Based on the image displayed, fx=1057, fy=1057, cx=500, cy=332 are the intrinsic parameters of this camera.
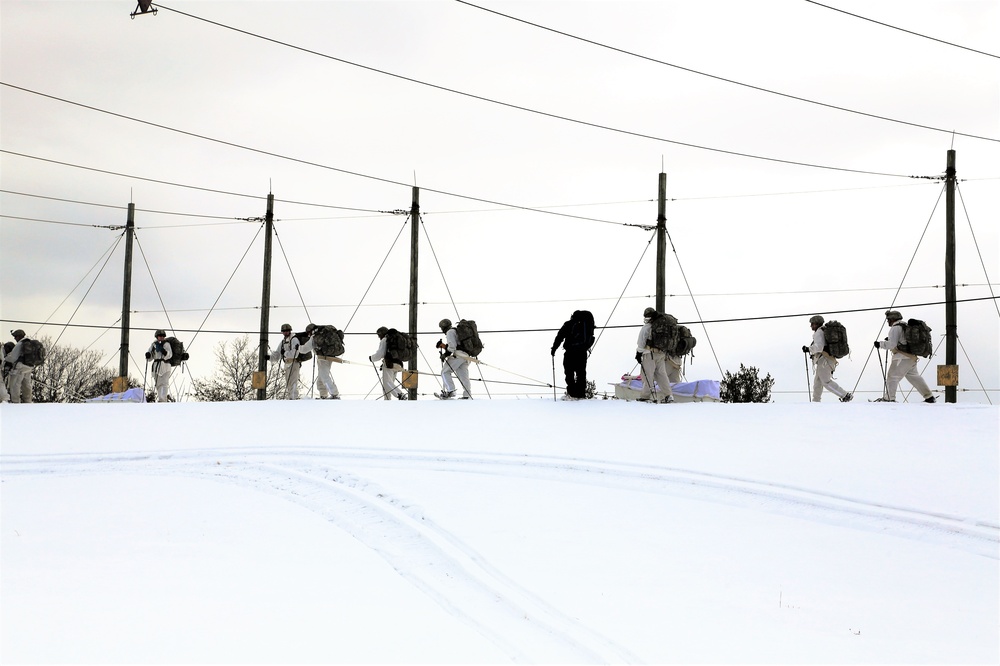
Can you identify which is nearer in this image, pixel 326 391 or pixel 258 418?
pixel 258 418

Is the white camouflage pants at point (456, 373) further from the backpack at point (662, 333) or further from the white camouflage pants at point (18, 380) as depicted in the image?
the white camouflage pants at point (18, 380)

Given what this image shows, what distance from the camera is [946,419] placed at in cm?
1797

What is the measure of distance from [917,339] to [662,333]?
16.7 ft

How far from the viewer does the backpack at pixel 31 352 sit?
28.2 m

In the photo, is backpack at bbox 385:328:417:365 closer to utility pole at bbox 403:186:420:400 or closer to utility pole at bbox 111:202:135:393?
utility pole at bbox 403:186:420:400

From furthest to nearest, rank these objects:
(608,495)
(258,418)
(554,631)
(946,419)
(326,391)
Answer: (326,391)
(258,418)
(946,419)
(608,495)
(554,631)

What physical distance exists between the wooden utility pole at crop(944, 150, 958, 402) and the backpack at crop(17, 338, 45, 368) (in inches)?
925

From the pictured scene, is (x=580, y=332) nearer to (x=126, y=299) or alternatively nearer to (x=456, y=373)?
(x=456, y=373)

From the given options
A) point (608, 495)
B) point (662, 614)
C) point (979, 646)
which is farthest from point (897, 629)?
point (608, 495)

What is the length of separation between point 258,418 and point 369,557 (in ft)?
37.0

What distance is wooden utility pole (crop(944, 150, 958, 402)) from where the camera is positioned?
85.4 feet

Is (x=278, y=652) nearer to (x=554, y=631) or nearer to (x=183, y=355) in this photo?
(x=554, y=631)

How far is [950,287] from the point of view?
26906mm

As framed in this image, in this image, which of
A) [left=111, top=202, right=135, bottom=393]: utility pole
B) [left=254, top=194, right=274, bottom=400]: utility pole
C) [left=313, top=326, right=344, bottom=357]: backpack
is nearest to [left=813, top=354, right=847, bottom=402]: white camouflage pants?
[left=313, top=326, right=344, bottom=357]: backpack
